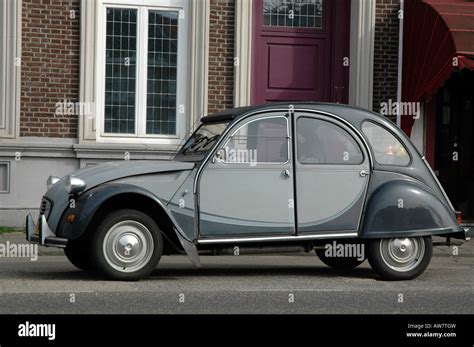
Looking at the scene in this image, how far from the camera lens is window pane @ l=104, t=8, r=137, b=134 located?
16.2 metres

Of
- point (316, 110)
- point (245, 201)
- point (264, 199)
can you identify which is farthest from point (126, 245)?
point (316, 110)

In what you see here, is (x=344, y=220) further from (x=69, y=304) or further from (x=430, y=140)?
(x=430, y=140)

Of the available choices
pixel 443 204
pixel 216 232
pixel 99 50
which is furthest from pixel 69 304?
pixel 99 50

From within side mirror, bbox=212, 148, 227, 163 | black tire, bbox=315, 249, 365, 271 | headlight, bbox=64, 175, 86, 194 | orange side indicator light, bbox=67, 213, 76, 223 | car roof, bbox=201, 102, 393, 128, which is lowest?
black tire, bbox=315, 249, 365, 271

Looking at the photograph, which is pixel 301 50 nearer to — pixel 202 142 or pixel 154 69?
pixel 154 69

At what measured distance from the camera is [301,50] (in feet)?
55.0

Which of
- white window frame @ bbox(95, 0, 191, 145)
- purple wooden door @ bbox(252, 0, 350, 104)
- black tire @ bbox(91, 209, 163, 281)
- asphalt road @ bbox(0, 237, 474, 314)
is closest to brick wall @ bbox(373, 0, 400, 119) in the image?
purple wooden door @ bbox(252, 0, 350, 104)

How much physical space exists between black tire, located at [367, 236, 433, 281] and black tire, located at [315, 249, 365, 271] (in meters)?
0.71

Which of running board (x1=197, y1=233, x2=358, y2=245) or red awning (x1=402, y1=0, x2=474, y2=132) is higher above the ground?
red awning (x1=402, y1=0, x2=474, y2=132)

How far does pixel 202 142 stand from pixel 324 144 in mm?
1293

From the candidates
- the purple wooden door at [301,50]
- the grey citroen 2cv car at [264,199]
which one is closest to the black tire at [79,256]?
the grey citroen 2cv car at [264,199]

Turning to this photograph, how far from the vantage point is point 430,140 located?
1677cm

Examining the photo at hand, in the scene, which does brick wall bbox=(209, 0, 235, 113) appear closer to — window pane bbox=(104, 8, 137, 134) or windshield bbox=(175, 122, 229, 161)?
window pane bbox=(104, 8, 137, 134)
